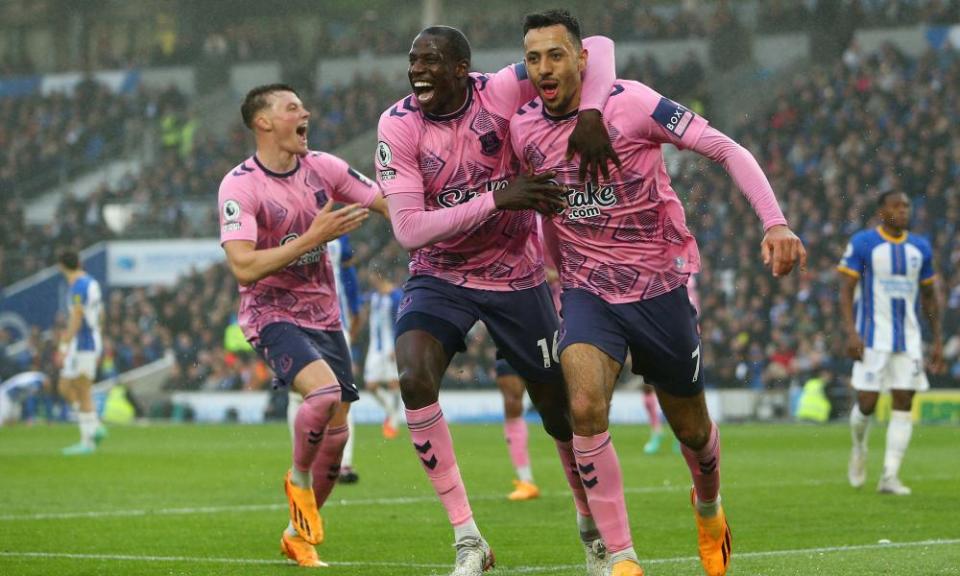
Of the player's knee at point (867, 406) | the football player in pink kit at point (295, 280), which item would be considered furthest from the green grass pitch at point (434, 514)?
the player's knee at point (867, 406)

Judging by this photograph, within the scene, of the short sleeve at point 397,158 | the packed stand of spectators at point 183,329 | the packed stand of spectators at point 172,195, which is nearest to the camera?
the short sleeve at point 397,158

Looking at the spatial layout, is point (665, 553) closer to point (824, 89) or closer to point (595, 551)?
point (595, 551)

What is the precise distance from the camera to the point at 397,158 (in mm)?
7000

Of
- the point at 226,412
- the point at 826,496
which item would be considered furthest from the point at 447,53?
the point at 226,412

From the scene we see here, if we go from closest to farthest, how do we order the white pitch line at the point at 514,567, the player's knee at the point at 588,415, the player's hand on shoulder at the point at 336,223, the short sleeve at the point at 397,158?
the player's knee at the point at 588,415
the short sleeve at the point at 397,158
the player's hand on shoulder at the point at 336,223
the white pitch line at the point at 514,567

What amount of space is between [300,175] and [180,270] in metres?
28.4

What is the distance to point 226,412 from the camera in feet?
100

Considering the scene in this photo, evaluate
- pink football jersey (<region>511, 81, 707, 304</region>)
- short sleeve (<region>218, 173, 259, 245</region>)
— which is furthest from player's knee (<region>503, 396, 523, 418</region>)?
pink football jersey (<region>511, 81, 707, 304</region>)

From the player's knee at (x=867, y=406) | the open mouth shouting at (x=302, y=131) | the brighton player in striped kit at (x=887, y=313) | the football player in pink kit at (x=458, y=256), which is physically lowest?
the player's knee at (x=867, y=406)

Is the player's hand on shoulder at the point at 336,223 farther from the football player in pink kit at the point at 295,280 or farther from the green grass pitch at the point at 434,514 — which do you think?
the green grass pitch at the point at 434,514

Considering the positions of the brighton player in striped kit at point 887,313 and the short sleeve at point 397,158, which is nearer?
the short sleeve at point 397,158

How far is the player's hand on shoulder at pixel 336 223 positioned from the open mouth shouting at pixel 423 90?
2.62ft

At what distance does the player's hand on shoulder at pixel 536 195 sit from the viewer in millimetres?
6371

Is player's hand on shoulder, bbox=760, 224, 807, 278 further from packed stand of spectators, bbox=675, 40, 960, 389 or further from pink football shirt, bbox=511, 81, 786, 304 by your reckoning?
packed stand of spectators, bbox=675, 40, 960, 389
